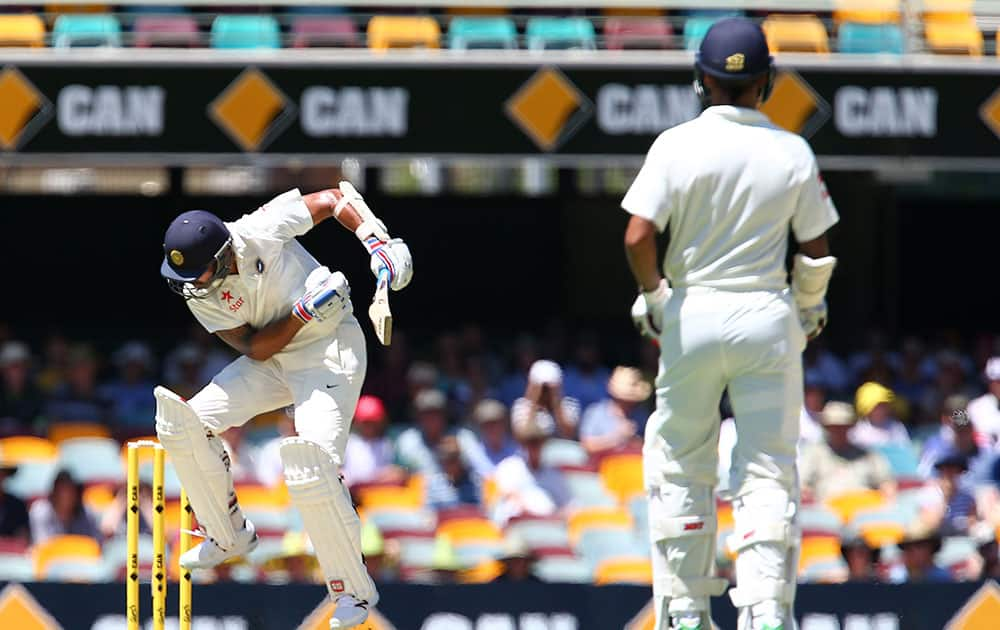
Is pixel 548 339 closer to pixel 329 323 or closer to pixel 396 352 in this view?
pixel 396 352

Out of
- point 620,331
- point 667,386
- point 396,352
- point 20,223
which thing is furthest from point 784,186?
point 20,223

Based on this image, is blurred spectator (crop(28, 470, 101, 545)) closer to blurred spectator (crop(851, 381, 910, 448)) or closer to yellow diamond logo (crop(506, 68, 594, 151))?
yellow diamond logo (crop(506, 68, 594, 151))

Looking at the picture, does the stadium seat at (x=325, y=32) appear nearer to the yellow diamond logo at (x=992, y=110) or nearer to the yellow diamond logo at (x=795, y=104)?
the yellow diamond logo at (x=795, y=104)

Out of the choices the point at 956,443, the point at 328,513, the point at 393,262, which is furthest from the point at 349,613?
the point at 956,443

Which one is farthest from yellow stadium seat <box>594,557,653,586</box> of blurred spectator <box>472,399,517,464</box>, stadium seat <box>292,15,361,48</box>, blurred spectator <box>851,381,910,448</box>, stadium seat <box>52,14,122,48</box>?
stadium seat <box>52,14,122,48</box>

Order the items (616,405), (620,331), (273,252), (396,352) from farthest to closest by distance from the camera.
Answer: (620,331) < (396,352) < (616,405) < (273,252)

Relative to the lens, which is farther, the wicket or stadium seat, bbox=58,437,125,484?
stadium seat, bbox=58,437,125,484
